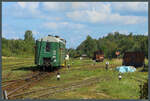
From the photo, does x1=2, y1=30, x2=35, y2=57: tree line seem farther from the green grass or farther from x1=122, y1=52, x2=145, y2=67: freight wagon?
x1=122, y1=52, x2=145, y2=67: freight wagon

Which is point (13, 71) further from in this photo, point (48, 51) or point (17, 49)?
point (17, 49)

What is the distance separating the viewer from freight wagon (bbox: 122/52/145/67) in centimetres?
4064

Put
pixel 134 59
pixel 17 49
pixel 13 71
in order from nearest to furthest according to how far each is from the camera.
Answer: pixel 13 71 < pixel 134 59 < pixel 17 49

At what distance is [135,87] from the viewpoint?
60.6 feet

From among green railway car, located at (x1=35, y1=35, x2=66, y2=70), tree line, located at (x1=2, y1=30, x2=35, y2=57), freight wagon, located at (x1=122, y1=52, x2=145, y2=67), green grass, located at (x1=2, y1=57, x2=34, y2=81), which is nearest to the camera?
green grass, located at (x1=2, y1=57, x2=34, y2=81)

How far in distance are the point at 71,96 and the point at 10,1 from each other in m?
6.37

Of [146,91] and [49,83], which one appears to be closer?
[146,91]

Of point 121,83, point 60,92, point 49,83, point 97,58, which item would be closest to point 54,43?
point 49,83

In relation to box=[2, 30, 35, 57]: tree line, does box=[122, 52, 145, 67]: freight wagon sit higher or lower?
lower

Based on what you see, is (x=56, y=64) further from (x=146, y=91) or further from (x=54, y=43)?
(x=146, y=91)

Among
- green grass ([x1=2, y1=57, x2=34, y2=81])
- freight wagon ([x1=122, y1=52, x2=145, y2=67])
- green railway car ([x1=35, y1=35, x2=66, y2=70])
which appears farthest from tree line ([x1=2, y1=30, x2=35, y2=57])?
green railway car ([x1=35, y1=35, x2=66, y2=70])

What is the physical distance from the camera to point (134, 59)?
41875 mm

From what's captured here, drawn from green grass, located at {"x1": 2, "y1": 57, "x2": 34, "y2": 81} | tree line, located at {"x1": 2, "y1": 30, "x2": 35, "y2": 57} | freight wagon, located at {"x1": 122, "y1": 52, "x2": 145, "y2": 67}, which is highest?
tree line, located at {"x1": 2, "y1": 30, "x2": 35, "y2": 57}

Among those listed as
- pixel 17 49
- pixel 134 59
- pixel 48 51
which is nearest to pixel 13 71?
pixel 48 51
